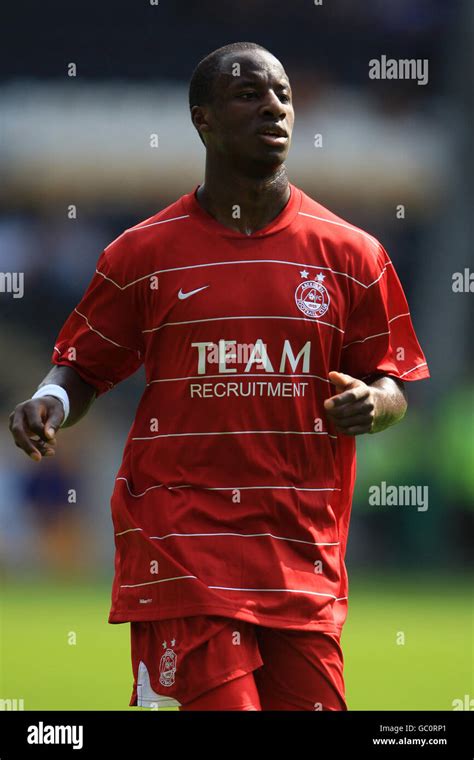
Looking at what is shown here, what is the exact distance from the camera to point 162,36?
39.8ft

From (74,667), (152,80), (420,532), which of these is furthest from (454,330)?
(74,667)

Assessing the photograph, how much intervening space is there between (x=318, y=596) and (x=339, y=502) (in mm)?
297

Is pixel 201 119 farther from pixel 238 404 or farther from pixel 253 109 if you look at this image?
pixel 238 404

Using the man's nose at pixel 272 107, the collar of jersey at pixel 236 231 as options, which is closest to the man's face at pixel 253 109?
the man's nose at pixel 272 107

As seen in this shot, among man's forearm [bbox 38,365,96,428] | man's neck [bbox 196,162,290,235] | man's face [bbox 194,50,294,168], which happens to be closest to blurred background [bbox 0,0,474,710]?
man's forearm [bbox 38,365,96,428]

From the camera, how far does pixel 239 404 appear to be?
3.49 m

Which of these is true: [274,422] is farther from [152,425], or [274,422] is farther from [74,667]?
[74,667]

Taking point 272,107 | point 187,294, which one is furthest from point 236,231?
point 272,107

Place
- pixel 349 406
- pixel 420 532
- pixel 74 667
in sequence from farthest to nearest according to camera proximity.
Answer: pixel 420 532 < pixel 74 667 < pixel 349 406

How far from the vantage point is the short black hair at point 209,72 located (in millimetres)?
3717

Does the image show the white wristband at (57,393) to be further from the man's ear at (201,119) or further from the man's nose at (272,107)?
the man's nose at (272,107)

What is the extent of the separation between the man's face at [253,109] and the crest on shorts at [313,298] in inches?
14.0

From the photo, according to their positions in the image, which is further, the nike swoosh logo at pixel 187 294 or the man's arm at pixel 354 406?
the nike swoosh logo at pixel 187 294

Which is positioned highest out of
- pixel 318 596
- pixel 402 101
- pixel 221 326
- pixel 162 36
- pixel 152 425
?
pixel 162 36
